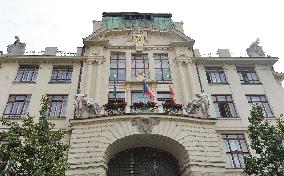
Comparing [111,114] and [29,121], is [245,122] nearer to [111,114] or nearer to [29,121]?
[111,114]

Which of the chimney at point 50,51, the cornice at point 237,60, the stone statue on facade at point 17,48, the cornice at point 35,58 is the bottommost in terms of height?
the cornice at point 237,60

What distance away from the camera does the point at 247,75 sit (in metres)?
30.8

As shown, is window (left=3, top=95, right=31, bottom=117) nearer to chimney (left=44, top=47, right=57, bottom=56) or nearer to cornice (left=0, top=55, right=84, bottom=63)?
cornice (left=0, top=55, right=84, bottom=63)

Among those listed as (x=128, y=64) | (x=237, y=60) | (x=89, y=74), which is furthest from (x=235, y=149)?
(x=89, y=74)

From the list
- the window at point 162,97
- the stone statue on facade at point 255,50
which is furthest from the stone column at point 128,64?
the stone statue on facade at point 255,50

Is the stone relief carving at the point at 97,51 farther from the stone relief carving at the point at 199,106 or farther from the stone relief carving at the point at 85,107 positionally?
the stone relief carving at the point at 199,106

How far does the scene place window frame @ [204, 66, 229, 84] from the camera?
29.9m

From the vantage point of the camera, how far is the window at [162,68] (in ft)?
96.2

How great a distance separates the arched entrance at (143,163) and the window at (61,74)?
9.04 m

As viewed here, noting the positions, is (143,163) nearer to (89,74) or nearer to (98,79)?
(98,79)

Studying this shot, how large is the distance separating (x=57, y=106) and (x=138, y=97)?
6.87m

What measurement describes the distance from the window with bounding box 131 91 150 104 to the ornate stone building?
9 centimetres

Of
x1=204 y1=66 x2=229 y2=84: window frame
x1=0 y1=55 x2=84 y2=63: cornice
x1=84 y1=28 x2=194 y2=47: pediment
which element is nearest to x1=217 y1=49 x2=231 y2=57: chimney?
x1=204 y1=66 x2=229 y2=84: window frame

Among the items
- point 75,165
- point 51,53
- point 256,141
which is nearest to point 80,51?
point 51,53
